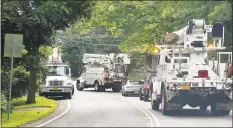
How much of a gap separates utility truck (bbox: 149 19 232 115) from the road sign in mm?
5383

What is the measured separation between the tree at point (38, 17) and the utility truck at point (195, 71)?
145 inches

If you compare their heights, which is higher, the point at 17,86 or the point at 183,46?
the point at 183,46

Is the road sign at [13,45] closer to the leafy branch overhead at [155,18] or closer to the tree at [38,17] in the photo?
the tree at [38,17]

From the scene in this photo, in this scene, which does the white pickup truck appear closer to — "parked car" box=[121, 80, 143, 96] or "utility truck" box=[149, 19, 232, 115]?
"parked car" box=[121, 80, 143, 96]

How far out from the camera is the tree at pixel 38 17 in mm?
18859

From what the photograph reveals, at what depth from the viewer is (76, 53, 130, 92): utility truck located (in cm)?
4328

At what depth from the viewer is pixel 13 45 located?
17.0 m

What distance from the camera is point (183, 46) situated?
18.4 m

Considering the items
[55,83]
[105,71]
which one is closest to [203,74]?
[55,83]

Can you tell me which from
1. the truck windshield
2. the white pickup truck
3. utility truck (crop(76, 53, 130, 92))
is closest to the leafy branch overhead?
the white pickup truck

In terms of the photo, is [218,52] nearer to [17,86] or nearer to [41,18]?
[41,18]

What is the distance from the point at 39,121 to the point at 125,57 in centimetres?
2650

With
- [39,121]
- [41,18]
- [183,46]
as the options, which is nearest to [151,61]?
[183,46]

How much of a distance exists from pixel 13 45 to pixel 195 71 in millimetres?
6564
